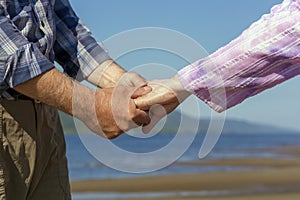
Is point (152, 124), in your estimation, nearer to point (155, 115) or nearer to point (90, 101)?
point (155, 115)

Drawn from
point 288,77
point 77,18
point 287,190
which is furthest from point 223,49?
point 287,190

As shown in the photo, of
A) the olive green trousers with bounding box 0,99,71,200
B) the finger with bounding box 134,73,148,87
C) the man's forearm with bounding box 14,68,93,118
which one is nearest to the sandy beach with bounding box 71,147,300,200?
the finger with bounding box 134,73,148,87

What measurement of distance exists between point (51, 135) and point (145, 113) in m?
0.39

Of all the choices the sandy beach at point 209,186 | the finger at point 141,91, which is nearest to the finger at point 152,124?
the finger at point 141,91

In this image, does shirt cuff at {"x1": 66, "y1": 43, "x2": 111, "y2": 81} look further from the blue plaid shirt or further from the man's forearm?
the man's forearm

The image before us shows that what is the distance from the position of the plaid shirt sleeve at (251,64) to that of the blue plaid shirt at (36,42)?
52 centimetres

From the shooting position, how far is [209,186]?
40.2 feet

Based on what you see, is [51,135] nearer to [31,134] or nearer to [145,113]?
[31,134]

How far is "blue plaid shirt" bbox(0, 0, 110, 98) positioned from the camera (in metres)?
2.79

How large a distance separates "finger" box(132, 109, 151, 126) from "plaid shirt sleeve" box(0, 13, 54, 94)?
19.2 inches

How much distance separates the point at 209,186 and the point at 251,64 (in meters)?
9.54

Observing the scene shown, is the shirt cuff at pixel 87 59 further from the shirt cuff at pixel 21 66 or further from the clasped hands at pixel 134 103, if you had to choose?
the shirt cuff at pixel 21 66

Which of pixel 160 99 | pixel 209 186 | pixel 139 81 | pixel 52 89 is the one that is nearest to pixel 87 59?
pixel 139 81

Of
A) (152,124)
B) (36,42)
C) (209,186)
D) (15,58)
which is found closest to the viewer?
(15,58)
